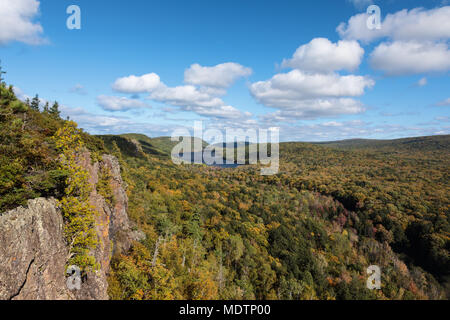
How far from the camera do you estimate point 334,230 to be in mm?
125500

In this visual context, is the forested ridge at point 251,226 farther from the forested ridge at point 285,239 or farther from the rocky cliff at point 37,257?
the rocky cliff at point 37,257

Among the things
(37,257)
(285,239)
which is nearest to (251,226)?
(285,239)

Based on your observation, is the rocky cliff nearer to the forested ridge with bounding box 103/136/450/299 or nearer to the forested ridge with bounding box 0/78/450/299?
the forested ridge with bounding box 0/78/450/299

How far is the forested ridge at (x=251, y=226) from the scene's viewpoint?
2033 cm

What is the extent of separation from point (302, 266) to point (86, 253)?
274 feet

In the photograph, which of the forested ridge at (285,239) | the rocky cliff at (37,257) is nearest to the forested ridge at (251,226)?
the forested ridge at (285,239)

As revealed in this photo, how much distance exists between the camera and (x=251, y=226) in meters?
93.8

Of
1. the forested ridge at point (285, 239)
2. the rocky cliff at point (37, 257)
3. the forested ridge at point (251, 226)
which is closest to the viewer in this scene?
the rocky cliff at point (37, 257)

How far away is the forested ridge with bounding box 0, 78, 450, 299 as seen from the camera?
2033cm

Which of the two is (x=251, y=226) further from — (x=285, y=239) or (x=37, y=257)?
(x=37, y=257)

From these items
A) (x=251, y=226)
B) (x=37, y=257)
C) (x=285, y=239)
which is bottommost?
(x=285, y=239)

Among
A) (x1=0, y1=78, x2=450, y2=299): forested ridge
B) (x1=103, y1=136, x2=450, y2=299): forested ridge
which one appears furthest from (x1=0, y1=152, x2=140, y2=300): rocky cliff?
(x1=103, y1=136, x2=450, y2=299): forested ridge
